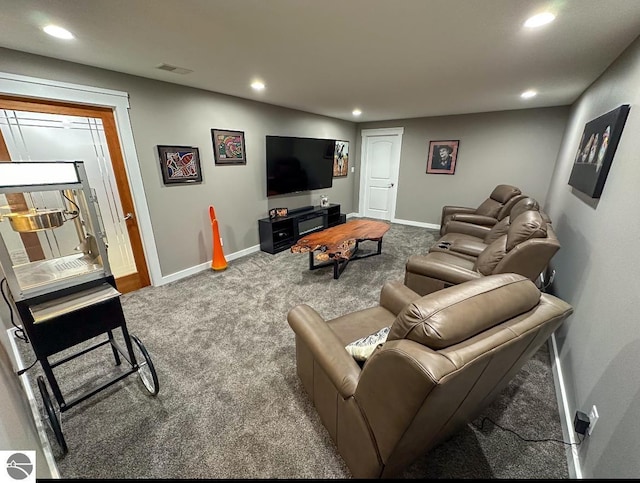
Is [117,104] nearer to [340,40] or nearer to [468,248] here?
[340,40]

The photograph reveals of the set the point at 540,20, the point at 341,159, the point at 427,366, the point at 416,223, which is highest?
the point at 540,20

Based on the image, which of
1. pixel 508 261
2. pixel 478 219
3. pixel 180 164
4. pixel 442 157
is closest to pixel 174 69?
pixel 180 164

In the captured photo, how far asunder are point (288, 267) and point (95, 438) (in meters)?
2.48

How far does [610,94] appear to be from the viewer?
2.10 metres

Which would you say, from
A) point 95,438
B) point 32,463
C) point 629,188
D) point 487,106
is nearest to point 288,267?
point 95,438

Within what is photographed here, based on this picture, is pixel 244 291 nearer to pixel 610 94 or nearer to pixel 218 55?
pixel 218 55

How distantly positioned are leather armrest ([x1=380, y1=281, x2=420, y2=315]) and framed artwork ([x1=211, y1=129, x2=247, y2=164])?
9.53 ft

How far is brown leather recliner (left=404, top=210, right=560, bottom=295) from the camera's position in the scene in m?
1.85

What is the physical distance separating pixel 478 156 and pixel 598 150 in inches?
123

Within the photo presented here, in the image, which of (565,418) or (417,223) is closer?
(565,418)

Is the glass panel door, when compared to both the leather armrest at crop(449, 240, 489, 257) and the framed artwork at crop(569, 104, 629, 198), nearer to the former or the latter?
the leather armrest at crop(449, 240, 489, 257)

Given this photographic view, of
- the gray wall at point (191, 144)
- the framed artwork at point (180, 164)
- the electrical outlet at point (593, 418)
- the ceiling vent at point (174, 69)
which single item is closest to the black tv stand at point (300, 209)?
the gray wall at point (191, 144)

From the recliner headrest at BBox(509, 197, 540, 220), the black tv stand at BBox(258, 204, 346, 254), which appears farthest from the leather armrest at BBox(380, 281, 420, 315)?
the black tv stand at BBox(258, 204, 346, 254)

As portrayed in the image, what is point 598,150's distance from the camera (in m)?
1.97
